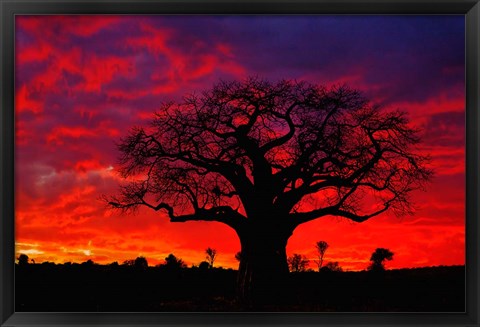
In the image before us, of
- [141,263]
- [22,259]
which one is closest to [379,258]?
[141,263]

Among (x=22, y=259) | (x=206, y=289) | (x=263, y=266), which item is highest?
(x=22, y=259)

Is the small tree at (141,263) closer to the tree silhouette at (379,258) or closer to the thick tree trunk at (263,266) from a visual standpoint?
the thick tree trunk at (263,266)

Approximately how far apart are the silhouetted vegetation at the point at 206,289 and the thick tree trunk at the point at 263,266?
13 cm

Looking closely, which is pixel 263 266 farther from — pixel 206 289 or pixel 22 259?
pixel 22 259

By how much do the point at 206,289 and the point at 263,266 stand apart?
83 centimetres

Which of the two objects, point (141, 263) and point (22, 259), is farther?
point (141, 263)

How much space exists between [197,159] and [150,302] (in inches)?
74.5

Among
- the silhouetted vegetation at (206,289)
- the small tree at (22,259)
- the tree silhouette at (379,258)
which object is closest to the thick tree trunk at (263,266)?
the silhouetted vegetation at (206,289)

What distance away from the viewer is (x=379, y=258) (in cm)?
928

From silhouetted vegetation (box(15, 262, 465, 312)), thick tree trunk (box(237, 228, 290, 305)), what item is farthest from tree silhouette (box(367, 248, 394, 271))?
thick tree trunk (box(237, 228, 290, 305))

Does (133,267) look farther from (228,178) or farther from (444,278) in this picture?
(444,278)

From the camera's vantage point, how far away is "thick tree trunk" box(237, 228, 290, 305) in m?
9.68

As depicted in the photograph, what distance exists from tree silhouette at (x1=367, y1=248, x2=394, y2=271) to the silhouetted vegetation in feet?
0.55
